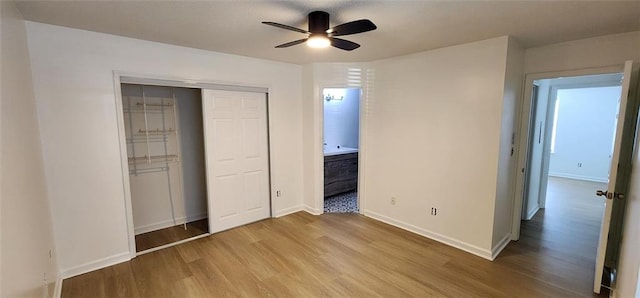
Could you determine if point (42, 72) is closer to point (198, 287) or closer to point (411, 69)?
point (198, 287)

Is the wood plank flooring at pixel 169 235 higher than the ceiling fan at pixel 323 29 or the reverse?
the reverse

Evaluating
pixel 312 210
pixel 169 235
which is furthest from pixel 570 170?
pixel 169 235

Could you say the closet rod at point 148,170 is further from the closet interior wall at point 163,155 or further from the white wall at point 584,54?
the white wall at point 584,54

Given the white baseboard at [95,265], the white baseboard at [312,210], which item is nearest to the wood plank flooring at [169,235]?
the white baseboard at [95,265]

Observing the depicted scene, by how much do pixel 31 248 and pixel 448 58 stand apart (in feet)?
13.1

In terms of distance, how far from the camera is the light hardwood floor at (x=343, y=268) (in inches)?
96.7

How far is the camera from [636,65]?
2.45 meters

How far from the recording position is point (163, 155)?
3.76 m

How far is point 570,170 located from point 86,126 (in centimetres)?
975

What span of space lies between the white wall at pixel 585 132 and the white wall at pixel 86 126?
862cm

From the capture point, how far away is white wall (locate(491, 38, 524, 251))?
9.28 ft

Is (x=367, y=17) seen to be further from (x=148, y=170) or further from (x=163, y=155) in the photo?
(x=148, y=170)

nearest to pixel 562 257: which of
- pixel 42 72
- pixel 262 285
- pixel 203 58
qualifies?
pixel 262 285

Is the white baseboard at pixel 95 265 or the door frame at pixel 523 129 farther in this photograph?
the door frame at pixel 523 129
